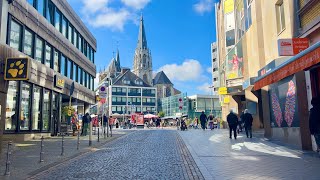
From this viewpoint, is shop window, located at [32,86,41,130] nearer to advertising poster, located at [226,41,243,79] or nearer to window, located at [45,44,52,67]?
window, located at [45,44,52,67]

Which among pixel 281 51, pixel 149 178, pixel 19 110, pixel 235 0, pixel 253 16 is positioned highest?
pixel 235 0

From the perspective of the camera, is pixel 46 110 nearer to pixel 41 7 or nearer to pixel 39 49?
pixel 39 49

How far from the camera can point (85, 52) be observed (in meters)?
37.3

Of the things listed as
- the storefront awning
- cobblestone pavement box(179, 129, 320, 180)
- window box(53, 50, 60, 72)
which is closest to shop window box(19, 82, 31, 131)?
window box(53, 50, 60, 72)

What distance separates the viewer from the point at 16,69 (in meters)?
15.5

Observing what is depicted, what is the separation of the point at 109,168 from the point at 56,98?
18716 mm

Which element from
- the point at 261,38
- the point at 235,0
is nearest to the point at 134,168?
the point at 261,38

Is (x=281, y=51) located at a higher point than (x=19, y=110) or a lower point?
higher

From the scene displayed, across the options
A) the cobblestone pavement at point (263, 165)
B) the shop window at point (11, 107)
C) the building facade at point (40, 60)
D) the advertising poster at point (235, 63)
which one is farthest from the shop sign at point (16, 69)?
the advertising poster at point (235, 63)

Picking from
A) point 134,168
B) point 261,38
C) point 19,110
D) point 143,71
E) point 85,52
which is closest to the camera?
point 134,168

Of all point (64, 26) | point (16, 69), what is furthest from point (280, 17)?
point (64, 26)

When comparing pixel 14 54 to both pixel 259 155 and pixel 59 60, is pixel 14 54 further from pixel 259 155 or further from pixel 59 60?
pixel 259 155

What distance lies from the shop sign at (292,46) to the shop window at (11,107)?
46.6 feet

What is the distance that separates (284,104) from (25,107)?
1522 centimetres
